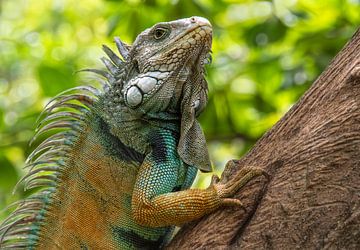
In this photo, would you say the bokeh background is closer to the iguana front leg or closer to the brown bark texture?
the iguana front leg

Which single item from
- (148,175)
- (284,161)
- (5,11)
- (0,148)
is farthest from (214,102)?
(5,11)

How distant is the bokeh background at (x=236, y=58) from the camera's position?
5.94 meters

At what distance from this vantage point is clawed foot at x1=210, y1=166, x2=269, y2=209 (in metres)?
3.55

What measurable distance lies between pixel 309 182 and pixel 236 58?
12.7 feet

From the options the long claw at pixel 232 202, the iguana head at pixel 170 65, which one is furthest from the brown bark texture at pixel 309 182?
the iguana head at pixel 170 65

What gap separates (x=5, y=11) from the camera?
12.6 m

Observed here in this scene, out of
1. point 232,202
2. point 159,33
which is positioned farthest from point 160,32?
point 232,202

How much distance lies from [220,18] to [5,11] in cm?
694

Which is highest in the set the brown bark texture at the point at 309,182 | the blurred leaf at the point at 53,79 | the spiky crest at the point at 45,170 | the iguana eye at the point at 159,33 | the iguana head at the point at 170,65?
the blurred leaf at the point at 53,79

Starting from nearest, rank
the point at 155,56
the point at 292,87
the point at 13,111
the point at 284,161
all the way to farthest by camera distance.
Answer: the point at 284,161 → the point at 155,56 → the point at 292,87 → the point at 13,111

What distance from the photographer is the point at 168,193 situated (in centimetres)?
399

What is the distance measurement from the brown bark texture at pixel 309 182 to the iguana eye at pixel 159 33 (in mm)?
1109

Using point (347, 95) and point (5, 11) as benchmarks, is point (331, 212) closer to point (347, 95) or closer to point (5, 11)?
point (347, 95)

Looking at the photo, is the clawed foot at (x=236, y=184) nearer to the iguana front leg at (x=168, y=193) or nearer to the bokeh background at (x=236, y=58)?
the iguana front leg at (x=168, y=193)
